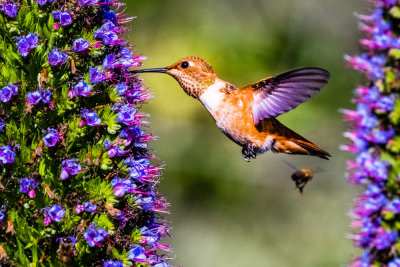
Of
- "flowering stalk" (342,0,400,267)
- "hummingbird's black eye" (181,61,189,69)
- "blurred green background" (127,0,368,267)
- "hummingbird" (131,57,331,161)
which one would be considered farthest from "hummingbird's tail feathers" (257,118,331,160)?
"blurred green background" (127,0,368,267)

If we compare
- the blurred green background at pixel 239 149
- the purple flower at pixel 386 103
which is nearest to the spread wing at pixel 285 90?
the purple flower at pixel 386 103

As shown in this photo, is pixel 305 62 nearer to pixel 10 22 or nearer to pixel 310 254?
pixel 310 254

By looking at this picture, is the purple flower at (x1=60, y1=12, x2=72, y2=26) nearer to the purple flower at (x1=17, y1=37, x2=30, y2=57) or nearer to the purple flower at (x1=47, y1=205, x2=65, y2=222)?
the purple flower at (x1=17, y1=37, x2=30, y2=57)

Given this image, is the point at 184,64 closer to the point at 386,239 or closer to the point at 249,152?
the point at 249,152

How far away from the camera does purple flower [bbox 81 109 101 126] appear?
5391 millimetres

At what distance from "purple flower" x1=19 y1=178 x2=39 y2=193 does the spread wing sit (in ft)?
8.60

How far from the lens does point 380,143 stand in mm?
4695

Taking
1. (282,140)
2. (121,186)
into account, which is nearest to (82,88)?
(121,186)

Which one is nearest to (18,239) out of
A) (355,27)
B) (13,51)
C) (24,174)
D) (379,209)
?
(24,174)

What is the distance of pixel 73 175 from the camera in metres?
5.37

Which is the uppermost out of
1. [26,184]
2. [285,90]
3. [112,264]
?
[285,90]

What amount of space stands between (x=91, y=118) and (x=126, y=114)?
0.29 metres

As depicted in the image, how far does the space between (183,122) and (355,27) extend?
12.7ft

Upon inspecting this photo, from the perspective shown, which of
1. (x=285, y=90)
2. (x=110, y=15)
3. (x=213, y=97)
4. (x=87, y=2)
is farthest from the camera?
(x=213, y=97)
